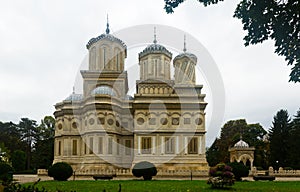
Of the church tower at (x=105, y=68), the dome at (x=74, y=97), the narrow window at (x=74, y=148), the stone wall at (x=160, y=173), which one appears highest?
the church tower at (x=105, y=68)

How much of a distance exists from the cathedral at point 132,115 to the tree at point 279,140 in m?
10.7

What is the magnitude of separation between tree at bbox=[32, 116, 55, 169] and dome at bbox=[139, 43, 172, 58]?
52.4ft

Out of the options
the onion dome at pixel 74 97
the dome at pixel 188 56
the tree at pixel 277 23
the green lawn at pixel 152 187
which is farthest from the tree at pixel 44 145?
→ the tree at pixel 277 23

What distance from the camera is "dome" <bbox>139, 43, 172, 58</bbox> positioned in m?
36.4

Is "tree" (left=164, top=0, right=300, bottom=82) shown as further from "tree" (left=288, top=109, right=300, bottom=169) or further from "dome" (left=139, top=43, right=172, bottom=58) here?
"tree" (left=288, top=109, right=300, bottom=169)

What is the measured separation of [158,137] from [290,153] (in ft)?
47.5

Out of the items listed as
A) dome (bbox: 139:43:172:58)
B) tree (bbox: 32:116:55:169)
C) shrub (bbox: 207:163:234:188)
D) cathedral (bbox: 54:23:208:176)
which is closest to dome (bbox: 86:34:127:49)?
cathedral (bbox: 54:23:208:176)

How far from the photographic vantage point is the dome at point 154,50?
36.4m

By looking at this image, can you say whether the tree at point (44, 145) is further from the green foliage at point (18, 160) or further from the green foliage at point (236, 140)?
the green foliage at point (236, 140)

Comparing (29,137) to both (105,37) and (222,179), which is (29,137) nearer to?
(105,37)

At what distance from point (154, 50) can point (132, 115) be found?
6.46 metres

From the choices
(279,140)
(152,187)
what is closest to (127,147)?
(279,140)

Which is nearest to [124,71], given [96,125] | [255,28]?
[96,125]

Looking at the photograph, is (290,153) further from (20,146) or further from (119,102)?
(20,146)
